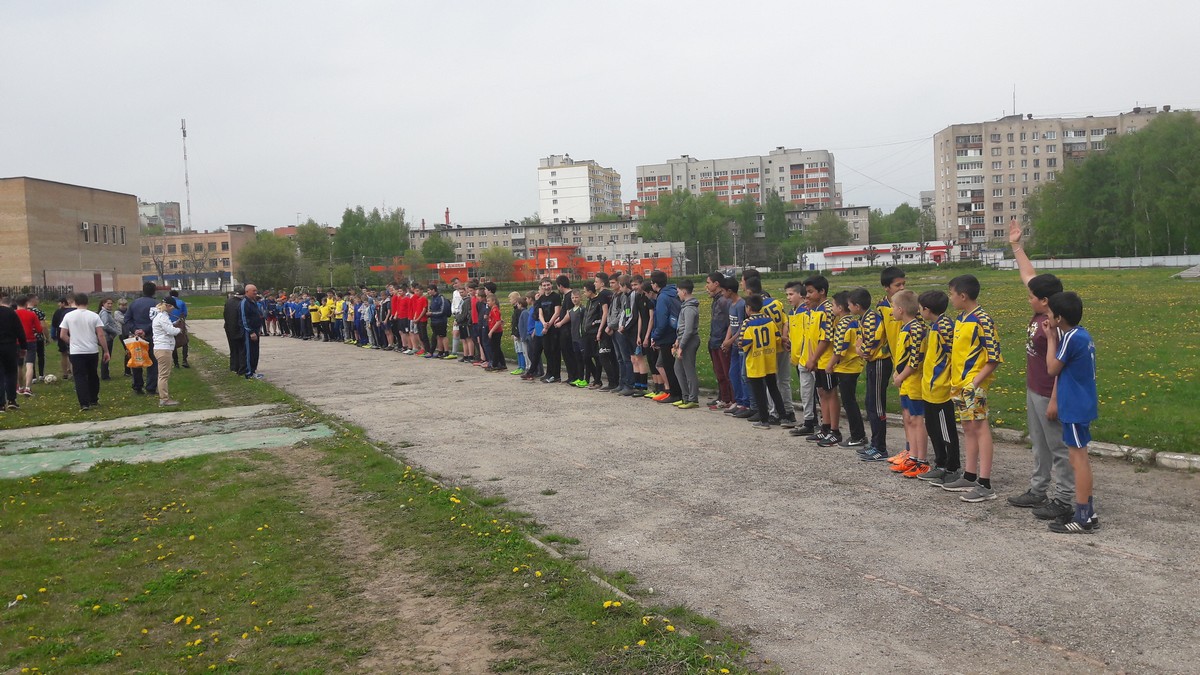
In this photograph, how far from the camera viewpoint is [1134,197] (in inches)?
3595

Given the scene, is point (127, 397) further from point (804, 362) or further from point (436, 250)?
point (436, 250)

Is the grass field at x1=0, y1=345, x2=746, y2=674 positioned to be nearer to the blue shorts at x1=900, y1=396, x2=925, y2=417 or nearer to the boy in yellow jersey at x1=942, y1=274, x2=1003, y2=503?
the boy in yellow jersey at x1=942, y1=274, x2=1003, y2=503

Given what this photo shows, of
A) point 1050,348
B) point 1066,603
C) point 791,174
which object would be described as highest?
point 791,174

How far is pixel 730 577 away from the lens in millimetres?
5836

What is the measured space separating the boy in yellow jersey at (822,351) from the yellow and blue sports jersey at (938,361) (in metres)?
1.80

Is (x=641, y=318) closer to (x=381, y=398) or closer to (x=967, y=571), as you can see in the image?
(x=381, y=398)

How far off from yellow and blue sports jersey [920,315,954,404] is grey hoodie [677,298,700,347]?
500 centimetres

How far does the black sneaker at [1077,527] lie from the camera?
21.7ft

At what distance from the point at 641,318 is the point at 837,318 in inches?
181

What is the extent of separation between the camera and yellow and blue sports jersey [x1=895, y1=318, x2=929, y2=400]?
8375mm

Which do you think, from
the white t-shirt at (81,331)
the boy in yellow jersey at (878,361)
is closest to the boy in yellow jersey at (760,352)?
the boy in yellow jersey at (878,361)

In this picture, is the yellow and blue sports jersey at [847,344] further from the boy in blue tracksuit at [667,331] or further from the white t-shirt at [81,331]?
the white t-shirt at [81,331]

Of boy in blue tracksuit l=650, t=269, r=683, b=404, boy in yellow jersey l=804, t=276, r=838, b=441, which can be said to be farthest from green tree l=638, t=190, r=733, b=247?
boy in yellow jersey l=804, t=276, r=838, b=441

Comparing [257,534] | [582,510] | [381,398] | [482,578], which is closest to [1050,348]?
[582,510]
